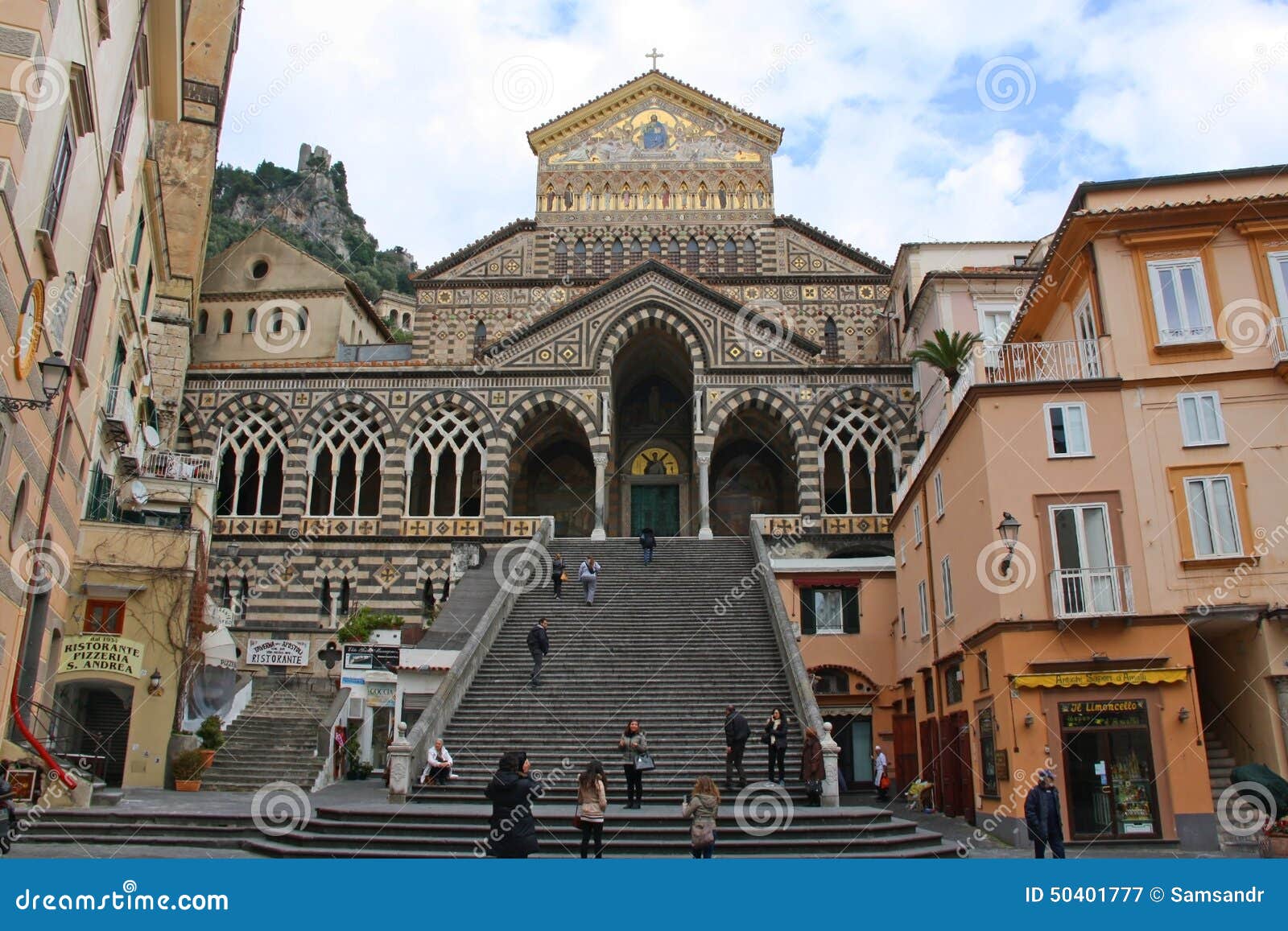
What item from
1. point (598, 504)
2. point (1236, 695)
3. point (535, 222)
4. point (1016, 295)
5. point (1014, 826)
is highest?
point (535, 222)

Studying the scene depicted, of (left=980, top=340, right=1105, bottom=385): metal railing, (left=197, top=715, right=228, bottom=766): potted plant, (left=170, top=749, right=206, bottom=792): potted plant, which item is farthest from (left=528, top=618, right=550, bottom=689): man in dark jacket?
(left=980, top=340, right=1105, bottom=385): metal railing

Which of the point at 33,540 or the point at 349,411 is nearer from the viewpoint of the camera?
the point at 33,540

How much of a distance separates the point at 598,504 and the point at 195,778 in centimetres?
1550

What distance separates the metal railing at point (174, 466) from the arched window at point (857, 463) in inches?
729

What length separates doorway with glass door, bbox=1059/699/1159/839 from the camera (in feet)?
53.0

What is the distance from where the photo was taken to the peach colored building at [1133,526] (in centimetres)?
1652

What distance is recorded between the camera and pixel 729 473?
3744cm

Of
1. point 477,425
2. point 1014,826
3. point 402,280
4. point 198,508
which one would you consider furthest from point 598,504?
point 402,280

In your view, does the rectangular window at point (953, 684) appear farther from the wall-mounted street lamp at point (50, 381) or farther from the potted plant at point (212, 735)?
the wall-mounted street lamp at point (50, 381)

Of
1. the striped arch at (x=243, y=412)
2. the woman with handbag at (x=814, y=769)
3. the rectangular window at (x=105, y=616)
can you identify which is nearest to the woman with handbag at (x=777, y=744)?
the woman with handbag at (x=814, y=769)

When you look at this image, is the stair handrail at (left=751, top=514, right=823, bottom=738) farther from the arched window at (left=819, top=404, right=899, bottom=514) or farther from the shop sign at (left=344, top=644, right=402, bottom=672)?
the shop sign at (left=344, top=644, right=402, bottom=672)

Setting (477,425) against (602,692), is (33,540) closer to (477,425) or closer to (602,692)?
(602,692)

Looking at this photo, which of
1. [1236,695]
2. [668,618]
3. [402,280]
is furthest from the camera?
[402,280]

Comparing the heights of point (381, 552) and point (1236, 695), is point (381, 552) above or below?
above
